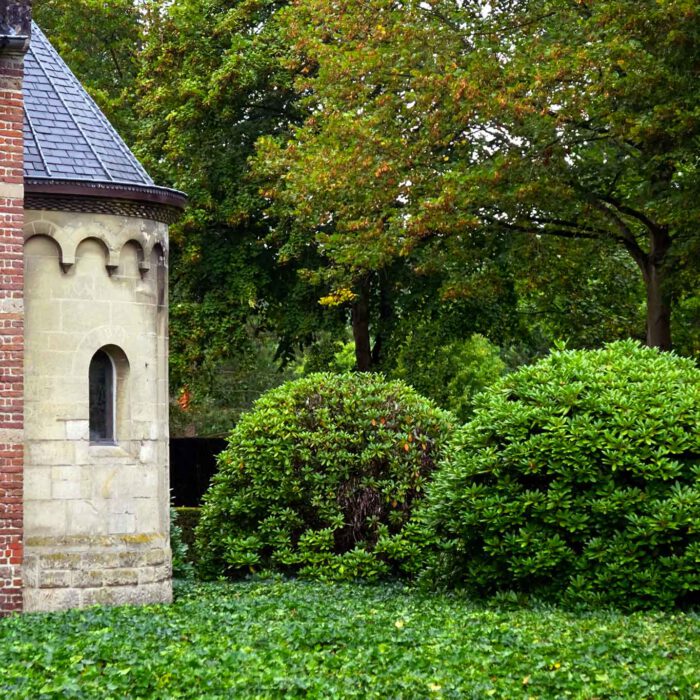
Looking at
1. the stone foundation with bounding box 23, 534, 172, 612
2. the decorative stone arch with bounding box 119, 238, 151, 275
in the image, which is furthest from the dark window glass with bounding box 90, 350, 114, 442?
the stone foundation with bounding box 23, 534, 172, 612

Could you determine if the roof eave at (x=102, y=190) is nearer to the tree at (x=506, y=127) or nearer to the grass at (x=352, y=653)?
the grass at (x=352, y=653)

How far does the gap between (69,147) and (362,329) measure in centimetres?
1562

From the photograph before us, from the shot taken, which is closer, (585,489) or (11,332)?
(585,489)

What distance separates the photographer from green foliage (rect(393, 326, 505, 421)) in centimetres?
2956

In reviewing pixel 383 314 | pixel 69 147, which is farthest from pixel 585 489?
pixel 383 314

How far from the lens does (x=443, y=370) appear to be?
3125 centimetres

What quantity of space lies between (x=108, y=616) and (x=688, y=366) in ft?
21.7

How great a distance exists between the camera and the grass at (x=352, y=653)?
8.66 meters

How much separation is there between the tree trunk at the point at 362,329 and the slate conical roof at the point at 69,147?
46.8 feet

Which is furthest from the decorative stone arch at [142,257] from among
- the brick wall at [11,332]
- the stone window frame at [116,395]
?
the brick wall at [11,332]

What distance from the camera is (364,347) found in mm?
29812

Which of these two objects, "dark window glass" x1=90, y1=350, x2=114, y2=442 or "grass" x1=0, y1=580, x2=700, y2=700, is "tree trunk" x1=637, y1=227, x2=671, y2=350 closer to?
"grass" x1=0, y1=580, x2=700, y2=700

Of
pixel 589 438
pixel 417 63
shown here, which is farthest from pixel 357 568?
pixel 417 63

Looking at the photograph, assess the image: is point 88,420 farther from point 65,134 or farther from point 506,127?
point 506,127
